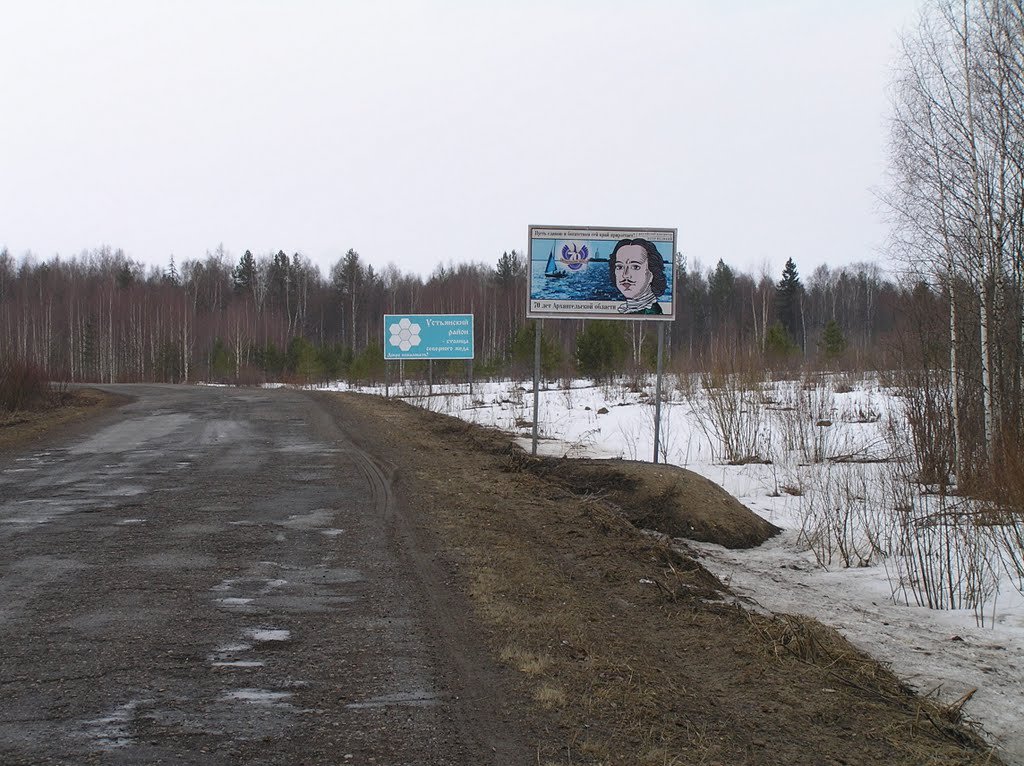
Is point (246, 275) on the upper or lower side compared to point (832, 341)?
upper

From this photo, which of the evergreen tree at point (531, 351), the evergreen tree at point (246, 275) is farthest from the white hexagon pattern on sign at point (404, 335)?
the evergreen tree at point (246, 275)

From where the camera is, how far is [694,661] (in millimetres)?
4824

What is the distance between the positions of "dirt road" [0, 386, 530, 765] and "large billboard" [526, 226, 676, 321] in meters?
4.56

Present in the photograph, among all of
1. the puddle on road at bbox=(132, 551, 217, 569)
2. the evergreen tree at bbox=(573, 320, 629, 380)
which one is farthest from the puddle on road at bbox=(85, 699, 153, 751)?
the evergreen tree at bbox=(573, 320, 629, 380)

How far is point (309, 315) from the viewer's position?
303 ft

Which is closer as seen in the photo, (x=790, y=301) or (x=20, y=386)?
(x=20, y=386)

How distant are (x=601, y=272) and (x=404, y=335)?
22219mm

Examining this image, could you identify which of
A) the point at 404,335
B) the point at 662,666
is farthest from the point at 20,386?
the point at 662,666

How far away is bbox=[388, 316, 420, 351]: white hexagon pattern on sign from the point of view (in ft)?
113

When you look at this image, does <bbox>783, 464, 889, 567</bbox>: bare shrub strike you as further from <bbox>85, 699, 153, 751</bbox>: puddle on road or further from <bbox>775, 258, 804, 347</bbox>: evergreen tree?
<bbox>775, 258, 804, 347</bbox>: evergreen tree

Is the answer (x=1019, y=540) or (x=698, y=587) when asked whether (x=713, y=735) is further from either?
(x=1019, y=540)

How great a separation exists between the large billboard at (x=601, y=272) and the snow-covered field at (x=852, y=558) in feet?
8.95

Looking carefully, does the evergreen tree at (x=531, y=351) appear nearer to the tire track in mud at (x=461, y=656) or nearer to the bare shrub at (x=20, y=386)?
the bare shrub at (x=20, y=386)

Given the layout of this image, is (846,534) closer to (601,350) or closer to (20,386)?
(20,386)
